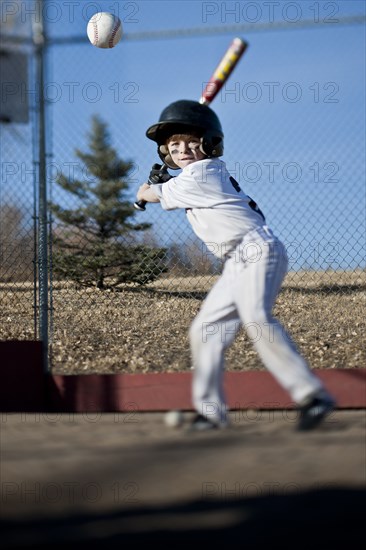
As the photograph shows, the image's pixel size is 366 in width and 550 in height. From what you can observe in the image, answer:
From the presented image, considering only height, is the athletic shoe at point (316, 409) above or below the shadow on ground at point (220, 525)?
above

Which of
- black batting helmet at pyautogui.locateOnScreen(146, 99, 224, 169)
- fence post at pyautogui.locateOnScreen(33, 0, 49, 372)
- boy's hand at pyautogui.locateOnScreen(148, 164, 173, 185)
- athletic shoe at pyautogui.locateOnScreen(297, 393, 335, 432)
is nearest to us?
athletic shoe at pyautogui.locateOnScreen(297, 393, 335, 432)

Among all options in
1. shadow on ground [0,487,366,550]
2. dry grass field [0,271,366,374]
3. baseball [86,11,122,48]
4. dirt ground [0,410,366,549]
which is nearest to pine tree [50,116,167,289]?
dry grass field [0,271,366,374]

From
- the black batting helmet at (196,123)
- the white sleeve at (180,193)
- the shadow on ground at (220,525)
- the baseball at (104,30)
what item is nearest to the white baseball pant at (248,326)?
the white sleeve at (180,193)

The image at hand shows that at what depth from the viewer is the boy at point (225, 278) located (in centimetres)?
417

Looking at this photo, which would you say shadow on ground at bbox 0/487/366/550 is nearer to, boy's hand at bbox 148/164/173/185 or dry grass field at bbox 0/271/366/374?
boy's hand at bbox 148/164/173/185

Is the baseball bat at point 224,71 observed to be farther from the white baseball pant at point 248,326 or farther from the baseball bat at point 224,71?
the white baseball pant at point 248,326

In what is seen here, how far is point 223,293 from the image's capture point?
14.5 feet

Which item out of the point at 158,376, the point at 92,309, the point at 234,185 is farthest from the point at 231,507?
the point at 92,309

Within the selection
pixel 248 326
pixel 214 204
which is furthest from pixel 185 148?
pixel 248 326

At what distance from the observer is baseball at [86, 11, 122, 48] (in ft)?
20.8

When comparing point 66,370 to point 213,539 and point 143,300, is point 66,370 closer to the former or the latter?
point 143,300

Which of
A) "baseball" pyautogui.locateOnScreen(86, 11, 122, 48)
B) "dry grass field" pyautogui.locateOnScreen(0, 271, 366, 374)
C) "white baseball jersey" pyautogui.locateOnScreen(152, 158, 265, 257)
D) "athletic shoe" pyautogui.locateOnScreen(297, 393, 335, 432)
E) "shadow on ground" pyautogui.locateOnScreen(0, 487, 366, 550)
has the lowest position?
"shadow on ground" pyautogui.locateOnScreen(0, 487, 366, 550)

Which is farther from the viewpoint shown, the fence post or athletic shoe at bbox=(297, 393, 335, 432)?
the fence post

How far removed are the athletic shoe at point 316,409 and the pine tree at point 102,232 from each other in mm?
3817
